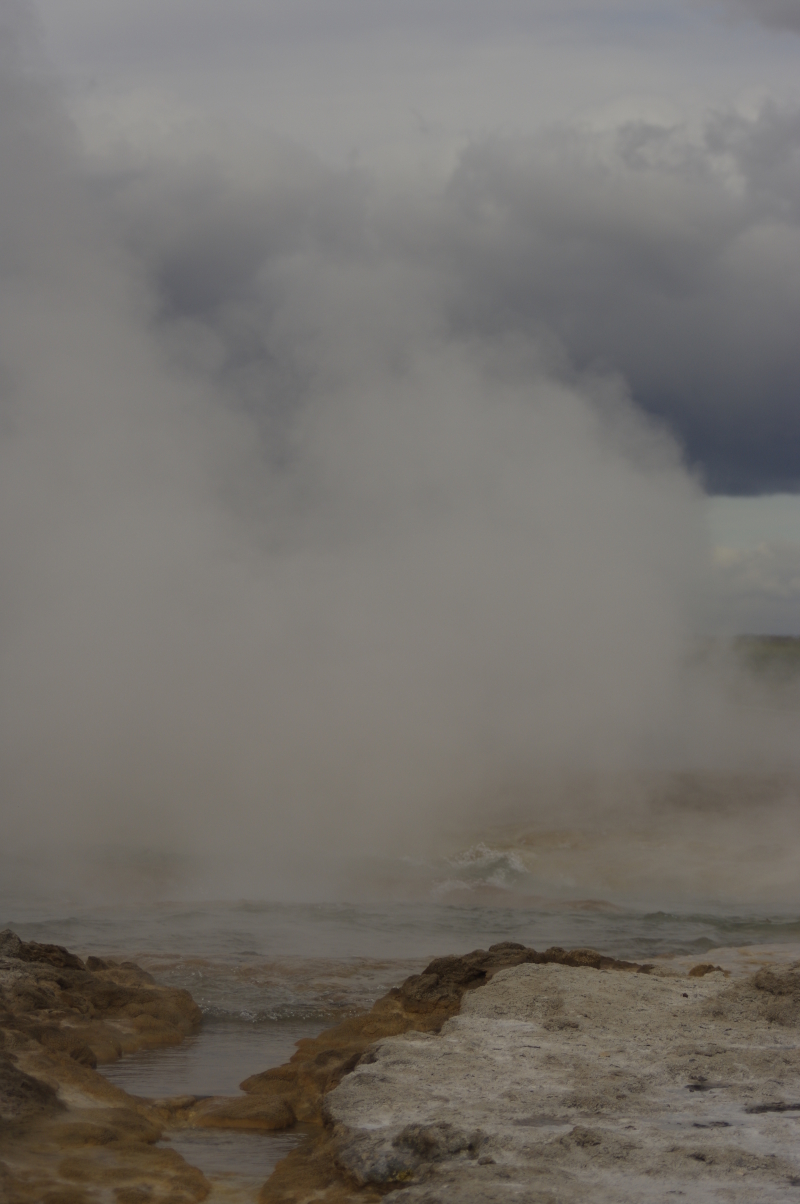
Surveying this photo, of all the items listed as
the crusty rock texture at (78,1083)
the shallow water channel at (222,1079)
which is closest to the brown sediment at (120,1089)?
the crusty rock texture at (78,1083)

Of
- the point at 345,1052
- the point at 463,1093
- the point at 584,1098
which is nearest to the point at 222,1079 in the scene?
the point at 345,1052

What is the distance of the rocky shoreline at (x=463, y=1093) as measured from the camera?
481 cm

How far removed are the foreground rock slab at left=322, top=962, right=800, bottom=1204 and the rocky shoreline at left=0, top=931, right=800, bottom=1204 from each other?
14 mm

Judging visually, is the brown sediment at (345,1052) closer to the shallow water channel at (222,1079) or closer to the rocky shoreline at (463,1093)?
the rocky shoreline at (463,1093)

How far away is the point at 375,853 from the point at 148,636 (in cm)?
921

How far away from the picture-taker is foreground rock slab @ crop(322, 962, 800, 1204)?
4660 millimetres

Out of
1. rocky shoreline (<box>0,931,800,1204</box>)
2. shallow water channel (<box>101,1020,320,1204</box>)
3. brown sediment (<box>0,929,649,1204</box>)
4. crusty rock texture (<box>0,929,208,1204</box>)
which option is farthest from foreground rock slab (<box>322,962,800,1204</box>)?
crusty rock texture (<box>0,929,208,1204</box>)

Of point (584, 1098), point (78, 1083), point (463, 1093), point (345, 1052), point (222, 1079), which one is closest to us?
point (584, 1098)

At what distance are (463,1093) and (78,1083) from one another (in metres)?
2.17

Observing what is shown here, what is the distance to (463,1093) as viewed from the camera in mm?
5832

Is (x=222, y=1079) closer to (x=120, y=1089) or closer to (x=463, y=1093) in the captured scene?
(x=120, y=1089)

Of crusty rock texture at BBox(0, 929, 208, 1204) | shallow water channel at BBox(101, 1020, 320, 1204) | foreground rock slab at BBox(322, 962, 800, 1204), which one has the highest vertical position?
foreground rock slab at BBox(322, 962, 800, 1204)

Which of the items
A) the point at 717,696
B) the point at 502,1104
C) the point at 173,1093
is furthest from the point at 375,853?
the point at 717,696

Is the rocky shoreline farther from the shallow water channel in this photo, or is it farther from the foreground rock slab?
the shallow water channel
